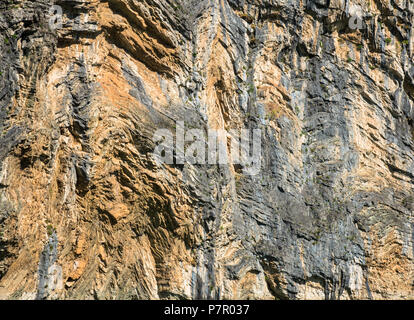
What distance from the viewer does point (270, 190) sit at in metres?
15.4

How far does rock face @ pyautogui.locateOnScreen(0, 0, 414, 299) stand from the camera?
11.5 m

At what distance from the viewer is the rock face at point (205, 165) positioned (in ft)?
37.7

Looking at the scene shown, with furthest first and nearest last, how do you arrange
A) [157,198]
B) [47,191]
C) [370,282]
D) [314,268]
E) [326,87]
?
[326,87] < [370,282] < [314,268] < [157,198] < [47,191]

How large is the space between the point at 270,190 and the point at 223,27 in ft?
16.1

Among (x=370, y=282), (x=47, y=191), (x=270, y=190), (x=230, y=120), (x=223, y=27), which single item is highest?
(x=223, y=27)

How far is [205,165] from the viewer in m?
14.0

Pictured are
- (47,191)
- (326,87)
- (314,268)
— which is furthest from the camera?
(326,87)

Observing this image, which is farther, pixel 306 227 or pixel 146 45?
pixel 306 227

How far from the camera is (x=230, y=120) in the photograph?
15.4 m

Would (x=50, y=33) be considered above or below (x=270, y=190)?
above

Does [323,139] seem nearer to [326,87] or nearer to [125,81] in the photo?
[326,87]

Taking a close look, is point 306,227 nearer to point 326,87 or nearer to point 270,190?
point 270,190

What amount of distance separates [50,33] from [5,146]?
2881mm

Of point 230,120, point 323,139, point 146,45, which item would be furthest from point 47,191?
point 323,139
